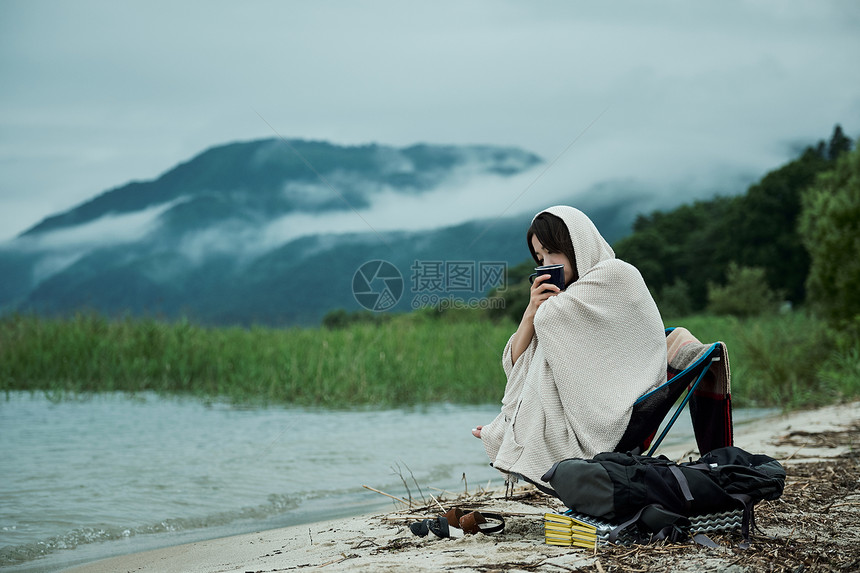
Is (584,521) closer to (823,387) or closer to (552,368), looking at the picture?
(552,368)

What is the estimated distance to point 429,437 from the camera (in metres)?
6.85

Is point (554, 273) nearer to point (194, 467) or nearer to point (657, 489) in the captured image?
point (657, 489)

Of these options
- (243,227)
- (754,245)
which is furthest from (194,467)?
(243,227)

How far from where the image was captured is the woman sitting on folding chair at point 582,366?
2.75 m

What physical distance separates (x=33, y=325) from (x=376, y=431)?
6.03 m

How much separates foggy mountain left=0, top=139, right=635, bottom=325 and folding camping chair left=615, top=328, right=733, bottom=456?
7371 centimetres

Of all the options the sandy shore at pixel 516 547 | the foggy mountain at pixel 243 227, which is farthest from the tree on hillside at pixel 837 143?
the sandy shore at pixel 516 547

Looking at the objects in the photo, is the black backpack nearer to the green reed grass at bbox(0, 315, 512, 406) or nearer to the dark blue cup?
the dark blue cup

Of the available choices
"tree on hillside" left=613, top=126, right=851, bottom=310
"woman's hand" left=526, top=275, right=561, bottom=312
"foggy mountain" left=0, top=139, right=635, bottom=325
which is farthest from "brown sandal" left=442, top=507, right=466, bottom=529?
"foggy mountain" left=0, top=139, right=635, bottom=325

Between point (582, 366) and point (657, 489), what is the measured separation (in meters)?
0.54

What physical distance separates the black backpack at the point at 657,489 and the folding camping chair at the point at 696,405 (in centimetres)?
25

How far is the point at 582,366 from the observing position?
9.16 ft

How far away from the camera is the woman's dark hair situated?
9.72 feet

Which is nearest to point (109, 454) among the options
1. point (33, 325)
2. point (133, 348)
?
point (133, 348)
